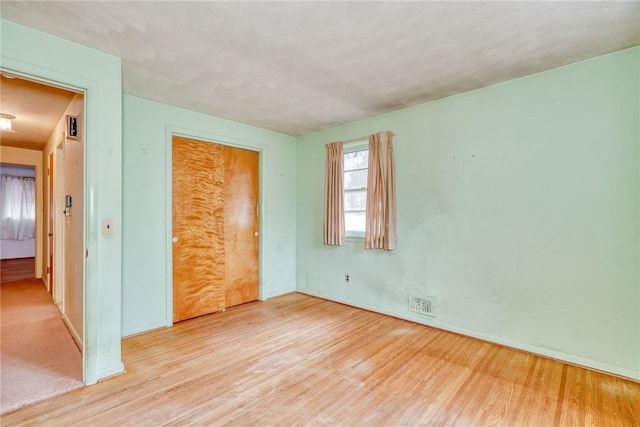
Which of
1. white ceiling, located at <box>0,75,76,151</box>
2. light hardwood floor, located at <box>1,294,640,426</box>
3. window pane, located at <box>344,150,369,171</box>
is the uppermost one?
white ceiling, located at <box>0,75,76,151</box>

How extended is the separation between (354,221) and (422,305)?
1.35 metres

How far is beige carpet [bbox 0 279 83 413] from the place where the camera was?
2.02 metres

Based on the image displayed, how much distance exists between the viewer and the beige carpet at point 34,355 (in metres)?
2.02

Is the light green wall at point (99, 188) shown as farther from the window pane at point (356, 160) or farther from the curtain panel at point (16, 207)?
the curtain panel at point (16, 207)

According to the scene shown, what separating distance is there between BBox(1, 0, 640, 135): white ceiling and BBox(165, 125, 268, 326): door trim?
502 mm

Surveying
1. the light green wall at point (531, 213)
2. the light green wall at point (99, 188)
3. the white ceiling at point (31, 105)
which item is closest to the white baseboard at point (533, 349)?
the light green wall at point (531, 213)

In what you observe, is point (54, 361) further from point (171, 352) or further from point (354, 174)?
point (354, 174)

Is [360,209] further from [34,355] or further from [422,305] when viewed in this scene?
[34,355]

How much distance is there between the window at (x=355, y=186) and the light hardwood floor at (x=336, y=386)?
1.42 metres

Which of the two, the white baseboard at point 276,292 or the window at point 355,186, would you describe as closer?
the window at point 355,186

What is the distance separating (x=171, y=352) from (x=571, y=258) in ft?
11.7

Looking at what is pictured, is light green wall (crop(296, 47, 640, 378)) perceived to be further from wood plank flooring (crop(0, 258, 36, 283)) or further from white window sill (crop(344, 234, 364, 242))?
wood plank flooring (crop(0, 258, 36, 283))

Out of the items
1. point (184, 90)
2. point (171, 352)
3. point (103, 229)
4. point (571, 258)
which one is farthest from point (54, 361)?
point (571, 258)

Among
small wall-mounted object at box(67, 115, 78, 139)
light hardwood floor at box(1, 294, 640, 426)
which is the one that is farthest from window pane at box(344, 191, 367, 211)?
small wall-mounted object at box(67, 115, 78, 139)
